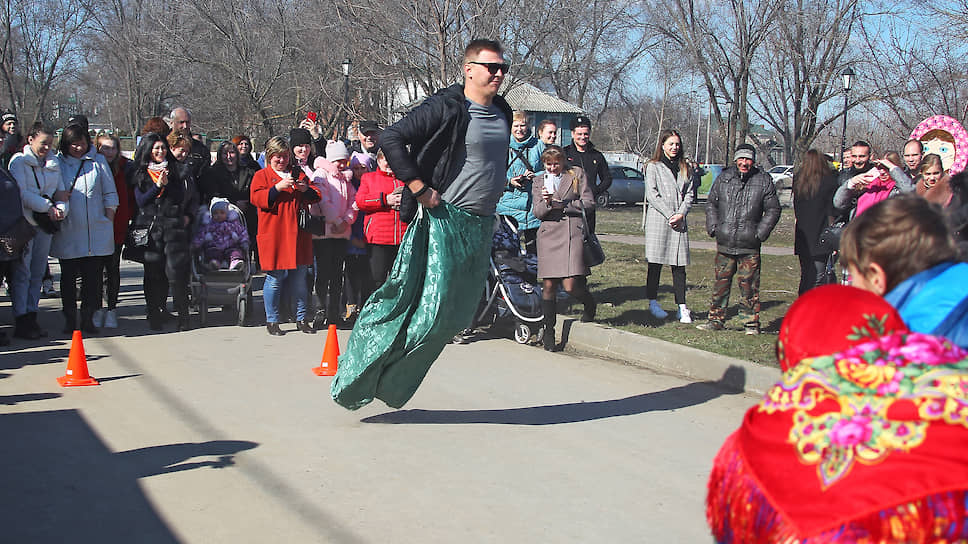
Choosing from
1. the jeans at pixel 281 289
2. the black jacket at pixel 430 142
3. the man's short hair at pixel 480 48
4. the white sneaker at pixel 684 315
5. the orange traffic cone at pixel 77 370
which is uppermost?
the man's short hair at pixel 480 48

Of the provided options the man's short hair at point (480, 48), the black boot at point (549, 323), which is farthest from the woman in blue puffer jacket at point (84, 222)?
the man's short hair at point (480, 48)

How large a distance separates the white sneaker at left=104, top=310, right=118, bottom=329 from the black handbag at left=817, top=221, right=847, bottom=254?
707 centimetres

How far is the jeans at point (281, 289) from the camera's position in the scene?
9.65m

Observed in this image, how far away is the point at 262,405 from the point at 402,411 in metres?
0.95

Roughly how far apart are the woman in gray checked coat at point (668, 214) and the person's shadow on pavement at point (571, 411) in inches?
103

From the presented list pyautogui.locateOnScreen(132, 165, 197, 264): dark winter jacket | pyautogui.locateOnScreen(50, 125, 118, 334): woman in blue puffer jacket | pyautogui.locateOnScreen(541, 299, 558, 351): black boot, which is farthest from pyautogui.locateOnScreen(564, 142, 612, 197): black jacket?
pyautogui.locateOnScreen(50, 125, 118, 334): woman in blue puffer jacket

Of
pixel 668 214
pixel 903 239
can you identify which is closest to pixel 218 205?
pixel 668 214

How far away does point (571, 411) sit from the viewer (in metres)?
6.70

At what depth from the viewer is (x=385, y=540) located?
435cm

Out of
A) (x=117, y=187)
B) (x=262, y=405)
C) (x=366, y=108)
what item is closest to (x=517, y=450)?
(x=262, y=405)

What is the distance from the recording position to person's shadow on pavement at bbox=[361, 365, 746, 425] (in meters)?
6.38

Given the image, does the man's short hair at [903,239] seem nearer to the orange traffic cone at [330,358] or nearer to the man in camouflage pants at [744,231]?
the orange traffic cone at [330,358]

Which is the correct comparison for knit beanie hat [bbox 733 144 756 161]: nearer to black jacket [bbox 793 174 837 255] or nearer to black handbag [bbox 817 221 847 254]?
black jacket [bbox 793 174 837 255]

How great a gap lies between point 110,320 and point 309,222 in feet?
7.23
